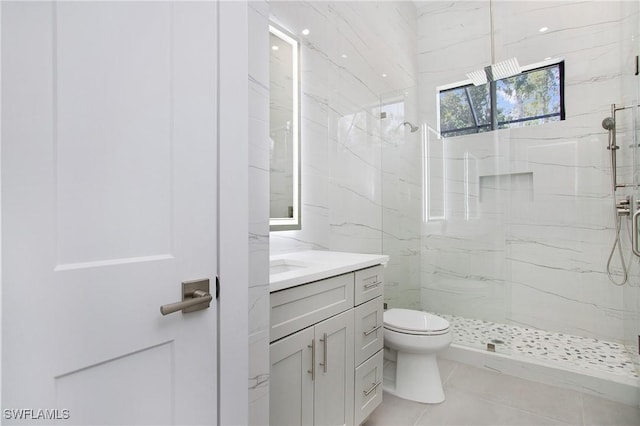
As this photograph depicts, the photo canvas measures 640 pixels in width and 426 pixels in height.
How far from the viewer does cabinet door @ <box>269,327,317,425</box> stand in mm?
1196

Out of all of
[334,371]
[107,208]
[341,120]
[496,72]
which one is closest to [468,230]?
[496,72]

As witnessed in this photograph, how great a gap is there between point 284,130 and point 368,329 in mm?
1197

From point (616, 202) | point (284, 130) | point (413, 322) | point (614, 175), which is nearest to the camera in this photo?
point (284, 130)

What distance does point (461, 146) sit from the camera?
3.11m

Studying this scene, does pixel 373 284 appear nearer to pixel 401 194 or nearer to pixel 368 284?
pixel 368 284

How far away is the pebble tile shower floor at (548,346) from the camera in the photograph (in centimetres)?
225

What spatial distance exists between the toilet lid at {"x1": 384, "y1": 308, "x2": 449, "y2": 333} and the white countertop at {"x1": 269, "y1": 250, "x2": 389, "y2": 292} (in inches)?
20.0

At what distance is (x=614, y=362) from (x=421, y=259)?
154 cm

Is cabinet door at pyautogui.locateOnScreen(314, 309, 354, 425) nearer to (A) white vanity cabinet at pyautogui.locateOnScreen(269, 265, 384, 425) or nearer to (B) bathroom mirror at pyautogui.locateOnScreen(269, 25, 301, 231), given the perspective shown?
(A) white vanity cabinet at pyautogui.locateOnScreen(269, 265, 384, 425)

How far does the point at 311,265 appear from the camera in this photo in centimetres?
165

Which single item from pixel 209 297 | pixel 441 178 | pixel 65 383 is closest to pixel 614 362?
pixel 441 178

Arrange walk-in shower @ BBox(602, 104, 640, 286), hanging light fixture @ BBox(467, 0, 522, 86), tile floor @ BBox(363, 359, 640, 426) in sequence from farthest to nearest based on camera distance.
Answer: hanging light fixture @ BBox(467, 0, 522, 86) < walk-in shower @ BBox(602, 104, 640, 286) < tile floor @ BBox(363, 359, 640, 426)

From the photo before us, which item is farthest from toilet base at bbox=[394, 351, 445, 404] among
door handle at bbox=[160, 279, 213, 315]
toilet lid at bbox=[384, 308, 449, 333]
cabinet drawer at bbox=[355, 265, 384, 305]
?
door handle at bbox=[160, 279, 213, 315]

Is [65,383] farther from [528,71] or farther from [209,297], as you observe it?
[528,71]
